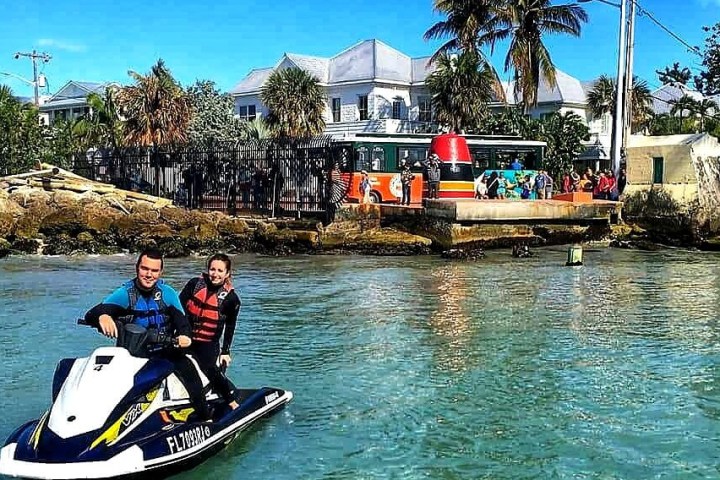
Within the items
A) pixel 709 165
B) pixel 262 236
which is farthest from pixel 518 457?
pixel 709 165

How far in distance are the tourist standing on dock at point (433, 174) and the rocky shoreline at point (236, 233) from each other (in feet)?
5.92

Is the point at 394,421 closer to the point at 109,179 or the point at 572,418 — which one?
the point at 572,418

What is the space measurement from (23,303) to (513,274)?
10.6 meters

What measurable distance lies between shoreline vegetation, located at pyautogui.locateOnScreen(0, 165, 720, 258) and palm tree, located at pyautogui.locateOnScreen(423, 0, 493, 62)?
52.8 feet

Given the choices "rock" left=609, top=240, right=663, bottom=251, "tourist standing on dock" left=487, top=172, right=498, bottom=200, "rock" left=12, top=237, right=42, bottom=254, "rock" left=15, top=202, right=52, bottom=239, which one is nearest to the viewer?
"rock" left=12, top=237, right=42, bottom=254

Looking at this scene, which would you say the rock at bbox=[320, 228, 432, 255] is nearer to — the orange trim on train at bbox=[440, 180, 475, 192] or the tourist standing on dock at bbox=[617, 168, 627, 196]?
the orange trim on train at bbox=[440, 180, 475, 192]

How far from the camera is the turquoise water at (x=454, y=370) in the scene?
701cm

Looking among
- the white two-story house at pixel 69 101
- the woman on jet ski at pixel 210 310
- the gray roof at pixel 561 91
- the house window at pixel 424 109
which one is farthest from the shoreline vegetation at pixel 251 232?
the white two-story house at pixel 69 101

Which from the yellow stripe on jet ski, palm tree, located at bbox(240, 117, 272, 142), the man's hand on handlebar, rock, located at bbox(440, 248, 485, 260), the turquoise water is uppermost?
palm tree, located at bbox(240, 117, 272, 142)

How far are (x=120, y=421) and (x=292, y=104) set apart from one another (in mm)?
37170

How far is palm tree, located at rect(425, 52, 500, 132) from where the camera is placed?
132ft

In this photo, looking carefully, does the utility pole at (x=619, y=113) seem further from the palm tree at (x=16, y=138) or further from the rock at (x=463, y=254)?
the palm tree at (x=16, y=138)

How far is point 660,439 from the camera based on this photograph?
7484mm

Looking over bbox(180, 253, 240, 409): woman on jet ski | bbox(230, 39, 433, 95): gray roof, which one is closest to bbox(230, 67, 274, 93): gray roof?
bbox(230, 39, 433, 95): gray roof
